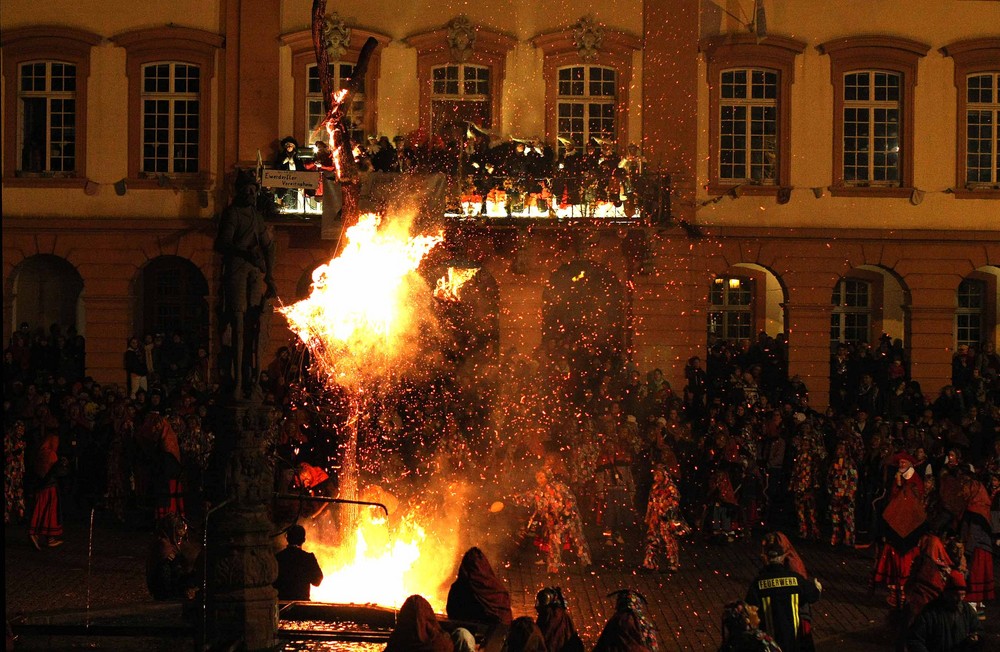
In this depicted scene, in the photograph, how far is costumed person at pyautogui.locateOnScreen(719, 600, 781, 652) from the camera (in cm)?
777

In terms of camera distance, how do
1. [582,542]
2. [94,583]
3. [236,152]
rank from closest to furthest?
[94,583] → [582,542] → [236,152]

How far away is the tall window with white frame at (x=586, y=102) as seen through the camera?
26484 millimetres

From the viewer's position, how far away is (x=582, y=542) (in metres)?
15.3

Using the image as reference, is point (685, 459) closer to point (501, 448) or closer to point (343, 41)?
point (501, 448)

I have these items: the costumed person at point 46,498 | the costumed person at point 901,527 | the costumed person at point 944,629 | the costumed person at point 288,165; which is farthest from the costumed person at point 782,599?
the costumed person at point 288,165

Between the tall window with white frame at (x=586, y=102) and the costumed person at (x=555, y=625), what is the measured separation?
18157 millimetres

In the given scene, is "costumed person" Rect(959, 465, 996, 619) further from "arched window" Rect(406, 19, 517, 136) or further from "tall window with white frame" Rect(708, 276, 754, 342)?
"arched window" Rect(406, 19, 517, 136)

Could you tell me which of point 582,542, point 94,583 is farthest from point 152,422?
point 582,542

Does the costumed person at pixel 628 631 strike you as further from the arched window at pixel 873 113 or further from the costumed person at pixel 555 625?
the arched window at pixel 873 113

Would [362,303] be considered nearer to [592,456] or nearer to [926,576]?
[592,456]

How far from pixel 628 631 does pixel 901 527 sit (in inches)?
261

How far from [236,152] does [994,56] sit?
14542 mm

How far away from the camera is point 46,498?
53.1 ft

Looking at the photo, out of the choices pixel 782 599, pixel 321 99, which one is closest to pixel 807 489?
pixel 782 599
